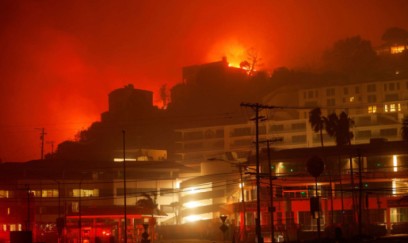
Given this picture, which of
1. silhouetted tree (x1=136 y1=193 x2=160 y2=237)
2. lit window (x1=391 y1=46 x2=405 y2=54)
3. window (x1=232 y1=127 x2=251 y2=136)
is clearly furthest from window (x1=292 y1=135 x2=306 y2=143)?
lit window (x1=391 y1=46 x2=405 y2=54)

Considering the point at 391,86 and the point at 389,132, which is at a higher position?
the point at 391,86

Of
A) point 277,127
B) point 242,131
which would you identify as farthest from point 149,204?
point 242,131

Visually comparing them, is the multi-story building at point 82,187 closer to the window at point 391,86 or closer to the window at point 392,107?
the window at point 392,107

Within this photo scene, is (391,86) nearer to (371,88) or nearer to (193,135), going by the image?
(371,88)

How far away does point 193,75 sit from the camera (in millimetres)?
185250

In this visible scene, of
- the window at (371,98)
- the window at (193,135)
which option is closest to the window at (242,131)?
the window at (193,135)

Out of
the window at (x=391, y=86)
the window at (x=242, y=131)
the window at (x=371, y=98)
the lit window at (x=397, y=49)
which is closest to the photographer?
the window at (x=391, y=86)

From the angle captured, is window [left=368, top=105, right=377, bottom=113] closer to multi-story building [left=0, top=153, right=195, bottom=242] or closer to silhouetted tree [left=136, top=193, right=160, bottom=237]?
multi-story building [left=0, top=153, right=195, bottom=242]

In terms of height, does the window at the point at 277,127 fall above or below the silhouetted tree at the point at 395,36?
below

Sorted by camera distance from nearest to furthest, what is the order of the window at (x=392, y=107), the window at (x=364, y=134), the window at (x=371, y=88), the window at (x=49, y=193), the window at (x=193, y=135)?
1. the window at (x=49, y=193)
2. the window at (x=364, y=134)
3. the window at (x=392, y=107)
4. the window at (x=371, y=88)
5. the window at (x=193, y=135)

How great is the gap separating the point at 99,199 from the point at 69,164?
43.3ft

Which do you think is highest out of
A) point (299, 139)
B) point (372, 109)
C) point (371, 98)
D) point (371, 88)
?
point (371, 88)

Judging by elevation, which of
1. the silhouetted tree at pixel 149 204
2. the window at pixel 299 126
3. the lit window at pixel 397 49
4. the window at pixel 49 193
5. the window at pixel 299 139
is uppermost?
the lit window at pixel 397 49

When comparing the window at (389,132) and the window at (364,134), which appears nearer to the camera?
the window at (389,132)
